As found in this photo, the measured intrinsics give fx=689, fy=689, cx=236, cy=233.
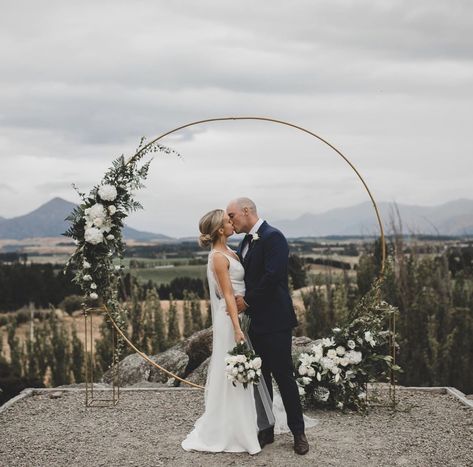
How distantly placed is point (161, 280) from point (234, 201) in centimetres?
1702

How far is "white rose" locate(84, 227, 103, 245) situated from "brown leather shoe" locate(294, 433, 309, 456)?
3023 millimetres

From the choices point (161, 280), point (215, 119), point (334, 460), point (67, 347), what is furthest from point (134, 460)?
point (161, 280)

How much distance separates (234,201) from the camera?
5.97 metres

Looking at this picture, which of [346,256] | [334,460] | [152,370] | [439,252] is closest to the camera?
[334,460]

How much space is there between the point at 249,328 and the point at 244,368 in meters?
0.44

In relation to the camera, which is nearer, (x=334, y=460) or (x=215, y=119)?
(x=334, y=460)

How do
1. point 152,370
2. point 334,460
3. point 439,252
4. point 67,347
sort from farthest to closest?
1. point 439,252
2. point 67,347
3. point 152,370
4. point 334,460

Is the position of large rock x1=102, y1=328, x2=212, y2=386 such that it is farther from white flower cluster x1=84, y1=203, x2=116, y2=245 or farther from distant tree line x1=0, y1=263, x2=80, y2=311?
distant tree line x1=0, y1=263, x2=80, y2=311

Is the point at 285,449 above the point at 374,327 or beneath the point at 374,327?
beneath

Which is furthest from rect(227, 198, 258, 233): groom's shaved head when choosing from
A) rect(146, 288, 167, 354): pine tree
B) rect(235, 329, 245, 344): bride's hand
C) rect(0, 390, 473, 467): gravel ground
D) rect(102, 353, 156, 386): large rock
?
rect(146, 288, 167, 354): pine tree

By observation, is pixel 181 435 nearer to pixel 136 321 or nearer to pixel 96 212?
pixel 96 212

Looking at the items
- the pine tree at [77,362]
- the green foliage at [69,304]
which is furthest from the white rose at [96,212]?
the green foliage at [69,304]

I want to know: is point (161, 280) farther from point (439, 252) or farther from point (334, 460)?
point (334, 460)

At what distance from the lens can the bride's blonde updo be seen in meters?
5.85
